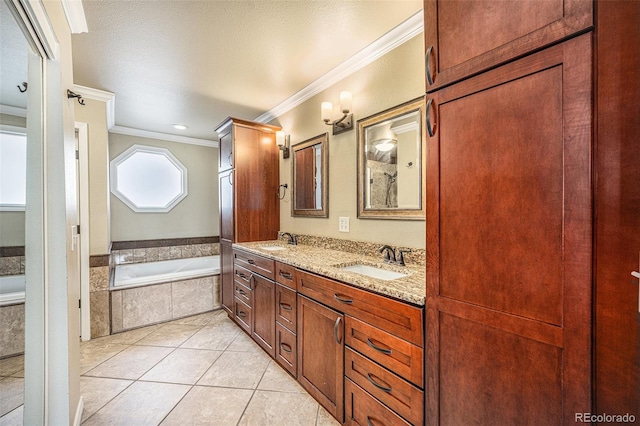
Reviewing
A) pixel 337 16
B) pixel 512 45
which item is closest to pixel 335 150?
pixel 337 16

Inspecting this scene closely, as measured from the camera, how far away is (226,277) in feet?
10.6

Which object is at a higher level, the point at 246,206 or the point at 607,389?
the point at 246,206

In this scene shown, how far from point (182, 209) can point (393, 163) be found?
382 cm

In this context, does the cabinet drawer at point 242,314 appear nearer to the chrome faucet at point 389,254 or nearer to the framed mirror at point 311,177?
the framed mirror at point 311,177

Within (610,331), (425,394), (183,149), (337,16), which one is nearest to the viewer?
(610,331)

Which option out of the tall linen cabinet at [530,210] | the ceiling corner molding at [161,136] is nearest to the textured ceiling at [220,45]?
the tall linen cabinet at [530,210]

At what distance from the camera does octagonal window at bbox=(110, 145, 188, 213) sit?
3998mm

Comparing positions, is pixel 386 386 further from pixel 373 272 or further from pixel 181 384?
pixel 181 384

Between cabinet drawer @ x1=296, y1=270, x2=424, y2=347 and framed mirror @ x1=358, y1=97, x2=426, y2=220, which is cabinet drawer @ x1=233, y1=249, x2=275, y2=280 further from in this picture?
framed mirror @ x1=358, y1=97, x2=426, y2=220

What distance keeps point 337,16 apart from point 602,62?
1479 millimetres

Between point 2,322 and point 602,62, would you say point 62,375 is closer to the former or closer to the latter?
point 2,322

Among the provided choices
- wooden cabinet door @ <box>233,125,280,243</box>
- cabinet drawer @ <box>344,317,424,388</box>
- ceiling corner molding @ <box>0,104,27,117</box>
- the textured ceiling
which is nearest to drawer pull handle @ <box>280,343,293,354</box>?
cabinet drawer @ <box>344,317,424,388</box>

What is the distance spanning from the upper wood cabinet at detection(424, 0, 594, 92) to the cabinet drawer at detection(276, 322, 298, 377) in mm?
1806

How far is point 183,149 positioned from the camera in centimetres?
453
